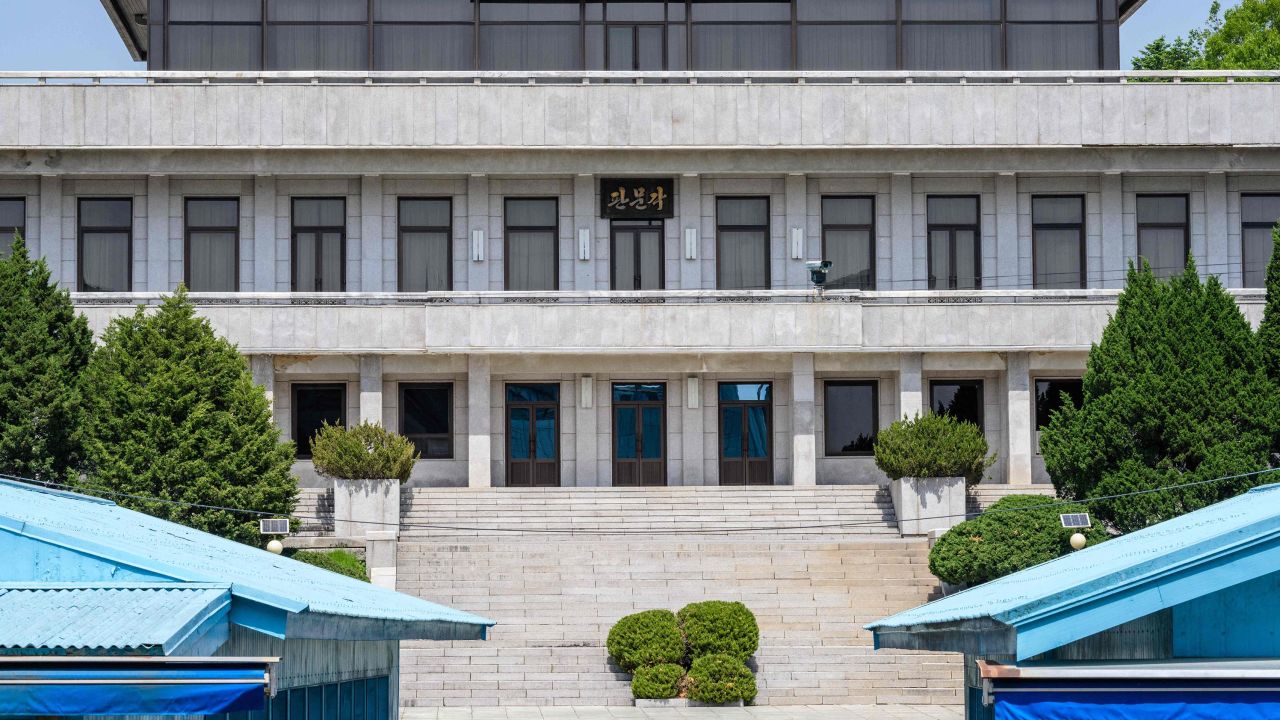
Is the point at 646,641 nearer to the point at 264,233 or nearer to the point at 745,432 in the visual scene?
the point at 745,432

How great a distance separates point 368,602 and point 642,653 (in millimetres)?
18291

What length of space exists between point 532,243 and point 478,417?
14.3 ft

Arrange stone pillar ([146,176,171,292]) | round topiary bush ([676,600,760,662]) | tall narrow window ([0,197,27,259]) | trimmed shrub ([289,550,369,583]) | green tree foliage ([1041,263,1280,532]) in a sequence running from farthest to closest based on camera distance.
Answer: stone pillar ([146,176,171,292]) → tall narrow window ([0,197,27,259]) → green tree foliage ([1041,263,1280,532]) → trimmed shrub ([289,550,369,583]) → round topiary bush ([676,600,760,662])

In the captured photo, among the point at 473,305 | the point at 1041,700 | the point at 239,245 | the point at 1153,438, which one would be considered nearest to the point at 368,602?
the point at 1041,700

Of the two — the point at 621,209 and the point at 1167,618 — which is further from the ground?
the point at 621,209

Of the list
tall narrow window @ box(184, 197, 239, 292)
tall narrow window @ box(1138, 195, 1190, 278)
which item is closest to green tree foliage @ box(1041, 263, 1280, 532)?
tall narrow window @ box(1138, 195, 1190, 278)

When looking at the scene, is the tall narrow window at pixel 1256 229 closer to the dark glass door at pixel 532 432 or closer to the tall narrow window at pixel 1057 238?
the tall narrow window at pixel 1057 238

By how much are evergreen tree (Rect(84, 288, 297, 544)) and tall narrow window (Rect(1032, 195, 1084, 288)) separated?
18336 millimetres

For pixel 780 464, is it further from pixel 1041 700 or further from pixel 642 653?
pixel 1041 700

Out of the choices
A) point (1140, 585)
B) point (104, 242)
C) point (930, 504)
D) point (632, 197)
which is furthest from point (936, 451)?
point (1140, 585)

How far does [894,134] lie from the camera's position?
4216 cm

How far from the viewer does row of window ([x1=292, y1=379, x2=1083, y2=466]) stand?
44.0m

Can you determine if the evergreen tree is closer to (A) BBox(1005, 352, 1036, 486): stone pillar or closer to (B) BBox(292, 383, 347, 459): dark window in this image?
(B) BBox(292, 383, 347, 459): dark window

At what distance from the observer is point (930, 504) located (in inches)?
1496
